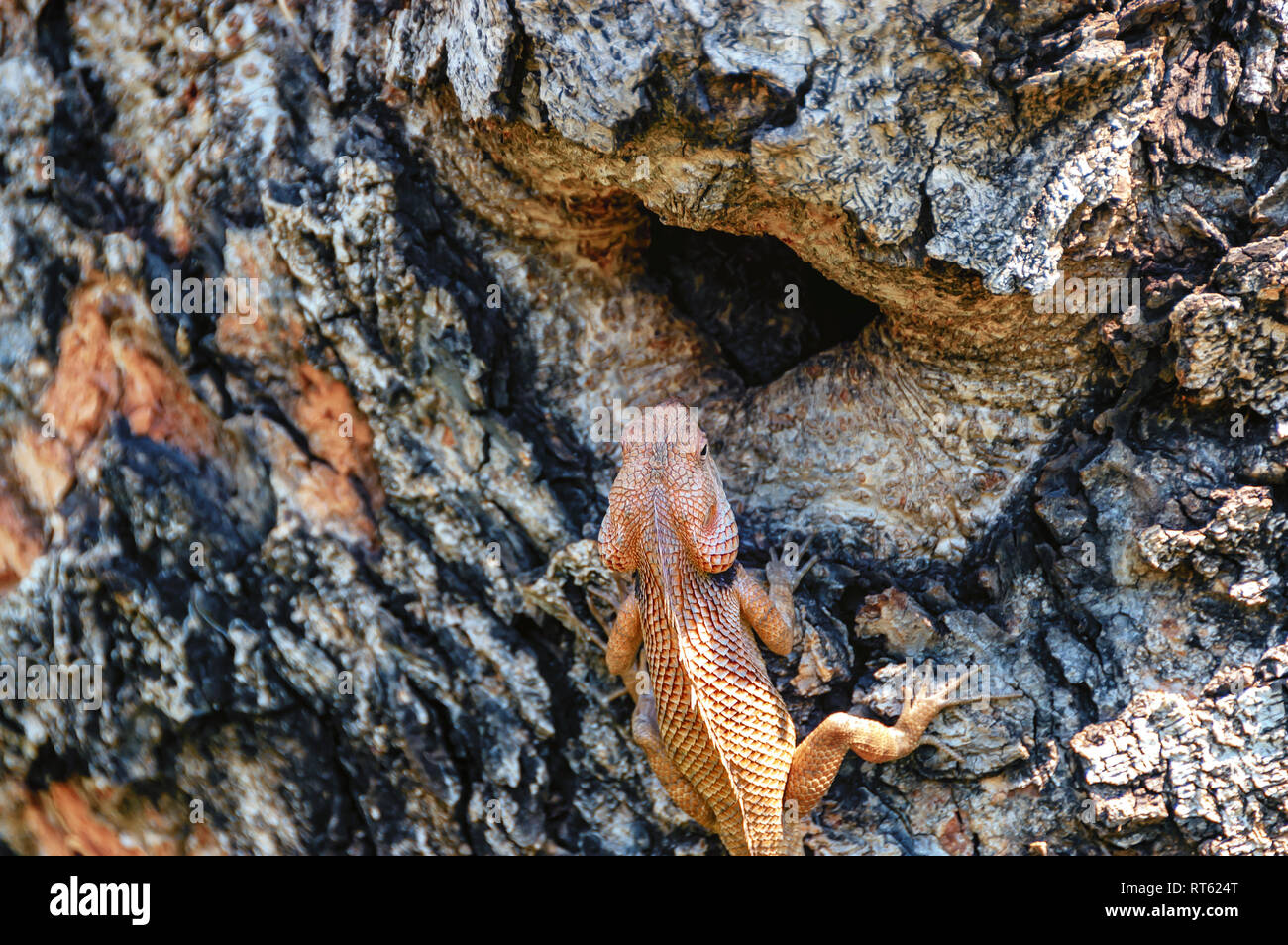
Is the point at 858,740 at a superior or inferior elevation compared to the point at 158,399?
inferior

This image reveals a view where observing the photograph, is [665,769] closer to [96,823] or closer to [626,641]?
[626,641]

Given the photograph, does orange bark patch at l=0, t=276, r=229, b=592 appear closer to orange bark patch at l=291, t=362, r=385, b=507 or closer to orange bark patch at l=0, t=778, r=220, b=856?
orange bark patch at l=291, t=362, r=385, b=507

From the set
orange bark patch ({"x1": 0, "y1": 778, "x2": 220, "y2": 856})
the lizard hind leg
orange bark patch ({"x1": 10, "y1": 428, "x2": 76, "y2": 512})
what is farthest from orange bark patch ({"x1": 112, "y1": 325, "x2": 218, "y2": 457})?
the lizard hind leg

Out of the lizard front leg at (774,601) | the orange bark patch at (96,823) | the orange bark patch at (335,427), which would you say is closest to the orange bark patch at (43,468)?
the orange bark patch at (335,427)

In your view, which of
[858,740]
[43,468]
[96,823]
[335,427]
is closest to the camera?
[858,740]

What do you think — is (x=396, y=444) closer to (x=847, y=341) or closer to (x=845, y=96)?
(x=847, y=341)

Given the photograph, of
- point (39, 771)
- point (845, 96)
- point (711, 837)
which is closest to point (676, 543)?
point (711, 837)

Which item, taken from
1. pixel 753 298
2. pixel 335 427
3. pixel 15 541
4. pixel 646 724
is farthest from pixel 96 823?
pixel 753 298
